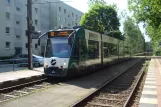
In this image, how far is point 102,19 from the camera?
2174 inches

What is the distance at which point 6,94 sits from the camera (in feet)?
37.3

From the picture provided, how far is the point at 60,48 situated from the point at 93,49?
Result: 4.54 m

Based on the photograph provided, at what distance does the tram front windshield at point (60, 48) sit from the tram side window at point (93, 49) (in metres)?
3.26

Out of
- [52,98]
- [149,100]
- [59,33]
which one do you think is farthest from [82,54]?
[149,100]

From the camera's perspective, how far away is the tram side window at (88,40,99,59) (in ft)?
61.3

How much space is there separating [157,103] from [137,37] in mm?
76795

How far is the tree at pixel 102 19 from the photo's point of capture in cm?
5350

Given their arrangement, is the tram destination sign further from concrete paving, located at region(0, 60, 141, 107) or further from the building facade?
the building facade

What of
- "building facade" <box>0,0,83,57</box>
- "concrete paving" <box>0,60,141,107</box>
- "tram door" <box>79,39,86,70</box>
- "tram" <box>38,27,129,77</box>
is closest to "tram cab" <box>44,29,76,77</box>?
"tram" <box>38,27,129,77</box>

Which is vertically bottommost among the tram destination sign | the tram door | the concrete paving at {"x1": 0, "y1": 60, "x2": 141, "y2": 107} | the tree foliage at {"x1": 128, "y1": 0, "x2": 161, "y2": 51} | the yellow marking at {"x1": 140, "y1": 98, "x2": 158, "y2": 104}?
the concrete paving at {"x1": 0, "y1": 60, "x2": 141, "y2": 107}

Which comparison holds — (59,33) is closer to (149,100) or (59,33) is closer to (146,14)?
(149,100)

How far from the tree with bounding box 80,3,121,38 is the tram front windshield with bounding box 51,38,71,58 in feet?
122

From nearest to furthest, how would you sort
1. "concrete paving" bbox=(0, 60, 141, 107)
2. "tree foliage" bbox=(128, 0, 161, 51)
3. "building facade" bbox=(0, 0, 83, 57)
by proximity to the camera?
"concrete paving" bbox=(0, 60, 141, 107) < "tree foliage" bbox=(128, 0, 161, 51) < "building facade" bbox=(0, 0, 83, 57)

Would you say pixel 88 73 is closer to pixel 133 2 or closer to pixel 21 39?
pixel 133 2
